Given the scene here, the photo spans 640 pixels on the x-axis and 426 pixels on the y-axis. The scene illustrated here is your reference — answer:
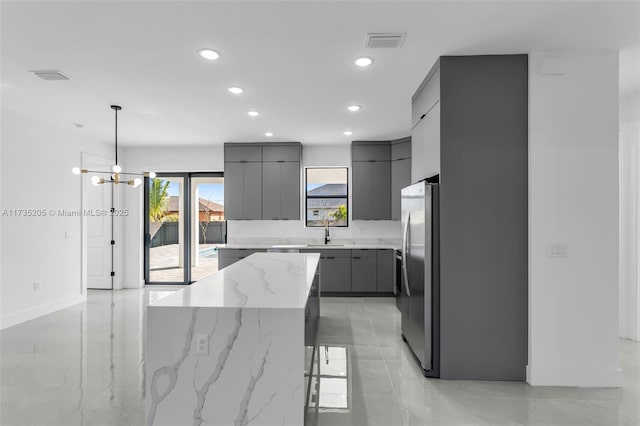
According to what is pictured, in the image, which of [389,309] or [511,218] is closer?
[511,218]

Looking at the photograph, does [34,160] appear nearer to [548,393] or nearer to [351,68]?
[351,68]

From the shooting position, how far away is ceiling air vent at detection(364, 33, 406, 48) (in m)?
2.57

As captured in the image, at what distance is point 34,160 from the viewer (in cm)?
486

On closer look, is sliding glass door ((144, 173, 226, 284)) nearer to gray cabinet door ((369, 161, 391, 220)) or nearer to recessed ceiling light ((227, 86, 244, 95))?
gray cabinet door ((369, 161, 391, 220))

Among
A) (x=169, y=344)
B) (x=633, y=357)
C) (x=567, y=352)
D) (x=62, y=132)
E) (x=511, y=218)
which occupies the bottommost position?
(x=633, y=357)

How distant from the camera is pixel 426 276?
9.92ft

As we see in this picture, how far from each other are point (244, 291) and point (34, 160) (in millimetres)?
4509

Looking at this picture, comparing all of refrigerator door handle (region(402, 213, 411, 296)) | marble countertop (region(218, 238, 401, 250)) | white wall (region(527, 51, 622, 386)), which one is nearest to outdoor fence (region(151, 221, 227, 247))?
marble countertop (region(218, 238, 401, 250))

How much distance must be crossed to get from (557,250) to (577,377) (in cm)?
104

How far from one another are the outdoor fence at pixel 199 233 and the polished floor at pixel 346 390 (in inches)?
110

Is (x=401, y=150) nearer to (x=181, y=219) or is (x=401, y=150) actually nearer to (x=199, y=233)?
(x=199, y=233)

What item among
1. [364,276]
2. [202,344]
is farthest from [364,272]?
[202,344]

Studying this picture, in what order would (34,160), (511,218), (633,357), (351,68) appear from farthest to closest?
1. (34,160)
2. (633,357)
3. (351,68)
4. (511,218)

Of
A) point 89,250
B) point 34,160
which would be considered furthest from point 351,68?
point 89,250
